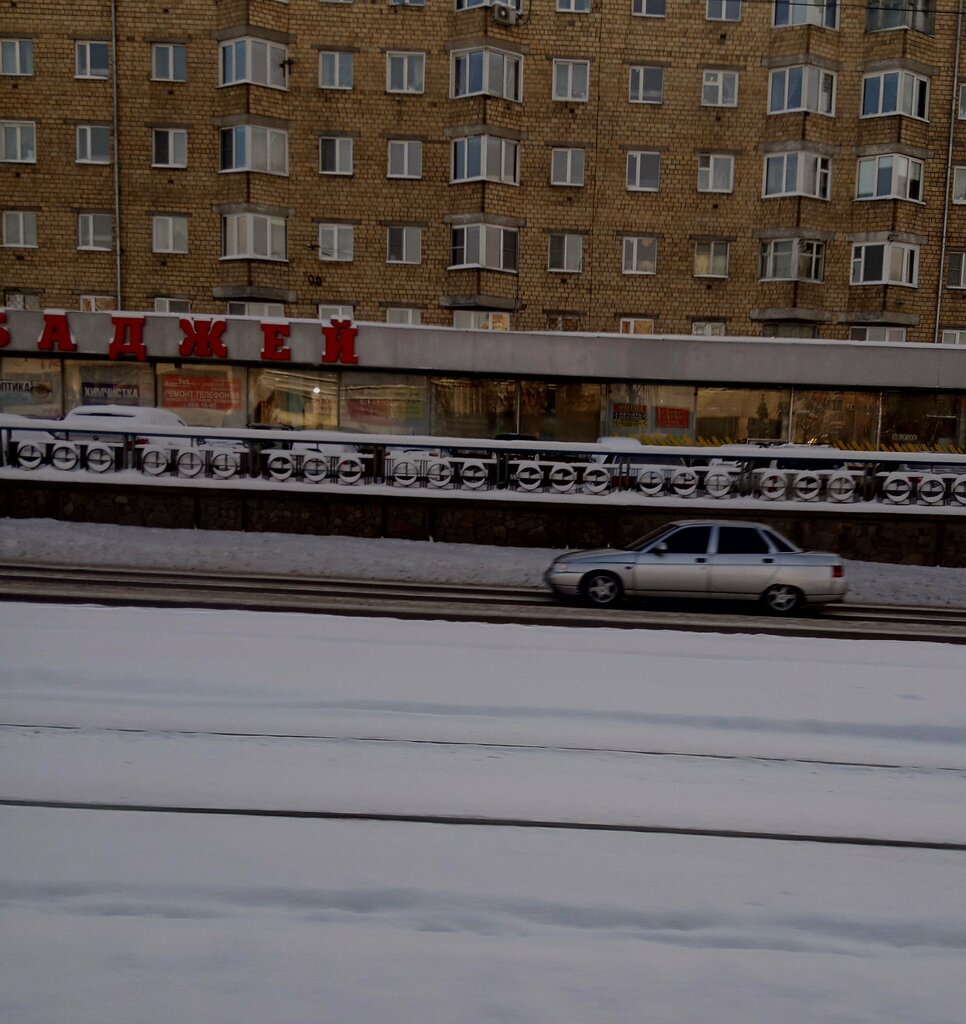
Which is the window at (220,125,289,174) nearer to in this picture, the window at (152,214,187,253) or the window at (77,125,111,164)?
the window at (152,214,187,253)

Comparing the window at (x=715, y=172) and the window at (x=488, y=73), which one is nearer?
the window at (x=488, y=73)

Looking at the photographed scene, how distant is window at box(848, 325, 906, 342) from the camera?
31125 mm

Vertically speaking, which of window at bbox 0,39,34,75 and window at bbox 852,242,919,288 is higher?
window at bbox 0,39,34,75

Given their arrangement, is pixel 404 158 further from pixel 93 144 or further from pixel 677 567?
pixel 677 567

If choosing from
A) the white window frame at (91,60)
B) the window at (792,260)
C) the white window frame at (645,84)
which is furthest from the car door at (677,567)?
the white window frame at (91,60)

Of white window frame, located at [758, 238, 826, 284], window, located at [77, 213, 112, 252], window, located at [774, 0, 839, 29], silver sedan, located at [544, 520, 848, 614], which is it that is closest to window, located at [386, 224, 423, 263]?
window, located at [77, 213, 112, 252]

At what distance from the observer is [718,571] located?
13.6m

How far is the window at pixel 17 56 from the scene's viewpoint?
1196 inches

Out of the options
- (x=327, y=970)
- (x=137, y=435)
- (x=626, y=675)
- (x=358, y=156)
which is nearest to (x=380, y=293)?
(x=358, y=156)

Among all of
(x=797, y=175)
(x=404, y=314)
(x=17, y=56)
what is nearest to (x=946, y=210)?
(x=797, y=175)

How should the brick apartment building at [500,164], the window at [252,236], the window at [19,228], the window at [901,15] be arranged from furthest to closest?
the window at [19,228] → the window at [901,15] → the brick apartment building at [500,164] → the window at [252,236]

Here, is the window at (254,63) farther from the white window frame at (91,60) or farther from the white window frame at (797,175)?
the white window frame at (797,175)

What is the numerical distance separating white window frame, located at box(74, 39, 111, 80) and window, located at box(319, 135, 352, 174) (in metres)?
7.65

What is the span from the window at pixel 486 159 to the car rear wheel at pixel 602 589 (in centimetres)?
2042
